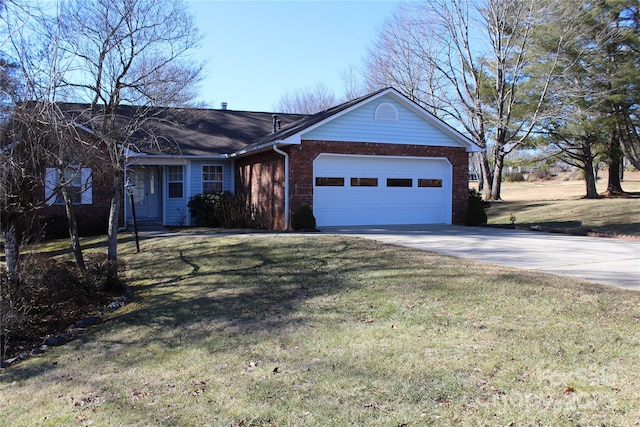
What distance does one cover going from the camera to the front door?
19906 mm

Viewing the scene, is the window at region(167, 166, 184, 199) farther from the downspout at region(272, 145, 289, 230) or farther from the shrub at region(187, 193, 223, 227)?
the downspout at region(272, 145, 289, 230)

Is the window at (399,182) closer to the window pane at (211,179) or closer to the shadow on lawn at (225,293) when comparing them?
the shadow on lawn at (225,293)

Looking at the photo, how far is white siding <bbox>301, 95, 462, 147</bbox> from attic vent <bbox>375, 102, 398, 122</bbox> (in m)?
0.08

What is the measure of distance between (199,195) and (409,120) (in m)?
8.10

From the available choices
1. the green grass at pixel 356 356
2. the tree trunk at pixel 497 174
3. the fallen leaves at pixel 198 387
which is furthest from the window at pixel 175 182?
the tree trunk at pixel 497 174

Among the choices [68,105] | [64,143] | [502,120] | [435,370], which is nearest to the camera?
[435,370]

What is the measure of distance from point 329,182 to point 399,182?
8.60 ft

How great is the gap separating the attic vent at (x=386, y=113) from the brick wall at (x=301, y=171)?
2.92ft

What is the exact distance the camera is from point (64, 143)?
7.25m

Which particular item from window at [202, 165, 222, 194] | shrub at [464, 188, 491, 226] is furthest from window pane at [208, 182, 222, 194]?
shrub at [464, 188, 491, 226]

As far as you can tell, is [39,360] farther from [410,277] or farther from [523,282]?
[523,282]

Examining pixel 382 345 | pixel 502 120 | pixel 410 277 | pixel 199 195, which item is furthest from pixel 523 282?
pixel 502 120

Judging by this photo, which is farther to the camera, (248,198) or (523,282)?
(248,198)

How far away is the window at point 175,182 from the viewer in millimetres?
19609
